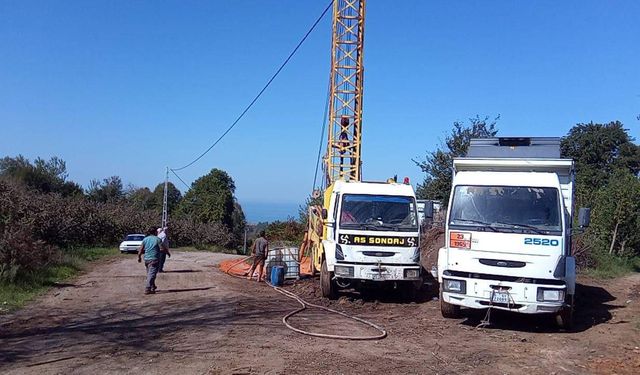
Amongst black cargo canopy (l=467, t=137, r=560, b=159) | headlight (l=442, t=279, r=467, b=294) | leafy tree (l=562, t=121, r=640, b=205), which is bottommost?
headlight (l=442, t=279, r=467, b=294)

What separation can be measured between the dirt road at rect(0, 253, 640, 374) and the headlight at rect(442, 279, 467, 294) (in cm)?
77

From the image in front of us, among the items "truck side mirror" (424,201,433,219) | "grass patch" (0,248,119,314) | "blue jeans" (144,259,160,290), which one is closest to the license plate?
"truck side mirror" (424,201,433,219)

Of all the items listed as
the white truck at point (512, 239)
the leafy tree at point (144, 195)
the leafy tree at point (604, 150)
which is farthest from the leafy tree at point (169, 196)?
the white truck at point (512, 239)

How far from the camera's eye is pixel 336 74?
101 feet

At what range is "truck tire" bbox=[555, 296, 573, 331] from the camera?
10.9 m

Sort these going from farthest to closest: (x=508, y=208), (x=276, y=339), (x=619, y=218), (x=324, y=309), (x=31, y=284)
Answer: (x=619, y=218) < (x=31, y=284) < (x=324, y=309) < (x=508, y=208) < (x=276, y=339)

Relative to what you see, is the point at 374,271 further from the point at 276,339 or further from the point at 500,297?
the point at 276,339

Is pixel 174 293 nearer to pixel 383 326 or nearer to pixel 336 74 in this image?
pixel 383 326

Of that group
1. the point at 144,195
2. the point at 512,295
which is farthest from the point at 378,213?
the point at 144,195

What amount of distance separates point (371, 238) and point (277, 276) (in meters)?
4.98

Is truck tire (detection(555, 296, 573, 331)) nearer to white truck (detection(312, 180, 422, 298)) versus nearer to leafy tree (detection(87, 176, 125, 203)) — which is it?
white truck (detection(312, 180, 422, 298))

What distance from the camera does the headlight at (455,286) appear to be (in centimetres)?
1088

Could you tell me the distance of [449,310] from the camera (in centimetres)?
1208

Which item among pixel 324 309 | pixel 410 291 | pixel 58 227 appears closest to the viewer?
pixel 324 309
